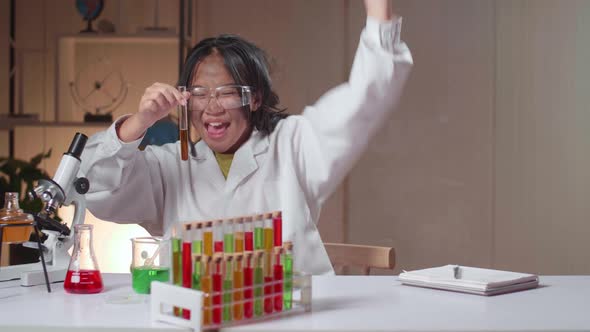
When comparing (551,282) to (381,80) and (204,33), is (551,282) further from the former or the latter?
(204,33)

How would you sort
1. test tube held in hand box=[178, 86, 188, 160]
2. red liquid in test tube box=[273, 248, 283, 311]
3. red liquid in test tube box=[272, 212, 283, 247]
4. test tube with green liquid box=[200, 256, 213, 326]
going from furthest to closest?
test tube held in hand box=[178, 86, 188, 160]
red liquid in test tube box=[272, 212, 283, 247]
red liquid in test tube box=[273, 248, 283, 311]
test tube with green liquid box=[200, 256, 213, 326]

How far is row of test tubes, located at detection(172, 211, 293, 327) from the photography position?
138cm

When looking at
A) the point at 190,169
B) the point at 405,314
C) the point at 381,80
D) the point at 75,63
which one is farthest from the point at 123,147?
the point at 75,63

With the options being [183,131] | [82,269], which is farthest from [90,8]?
[82,269]

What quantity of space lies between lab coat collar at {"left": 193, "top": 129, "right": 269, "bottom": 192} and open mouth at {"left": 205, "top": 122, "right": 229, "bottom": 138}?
0.25 ft

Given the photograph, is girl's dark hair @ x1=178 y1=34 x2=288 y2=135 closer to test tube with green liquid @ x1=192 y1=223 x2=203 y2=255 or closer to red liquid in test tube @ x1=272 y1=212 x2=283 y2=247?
red liquid in test tube @ x1=272 y1=212 x2=283 y2=247

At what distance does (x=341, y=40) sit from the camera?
12.7 ft

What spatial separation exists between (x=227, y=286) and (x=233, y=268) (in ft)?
0.11

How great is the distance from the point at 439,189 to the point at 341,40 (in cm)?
84

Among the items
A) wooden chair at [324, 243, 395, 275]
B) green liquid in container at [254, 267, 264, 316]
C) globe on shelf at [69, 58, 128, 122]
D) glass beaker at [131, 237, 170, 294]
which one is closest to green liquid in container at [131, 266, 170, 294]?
→ glass beaker at [131, 237, 170, 294]

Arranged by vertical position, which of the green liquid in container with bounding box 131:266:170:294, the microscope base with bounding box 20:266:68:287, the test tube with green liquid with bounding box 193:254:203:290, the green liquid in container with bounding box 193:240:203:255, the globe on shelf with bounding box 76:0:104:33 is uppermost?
the globe on shelf with bounding box 76:0:104:33

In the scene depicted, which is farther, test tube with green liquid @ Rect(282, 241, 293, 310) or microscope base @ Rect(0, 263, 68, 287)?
microscope base @ Rect(0, 263, 68, 287)

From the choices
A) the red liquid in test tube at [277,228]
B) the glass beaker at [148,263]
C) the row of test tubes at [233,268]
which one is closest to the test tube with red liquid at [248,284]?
the row of test tubes at [233,268]

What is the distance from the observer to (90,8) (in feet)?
13.6
